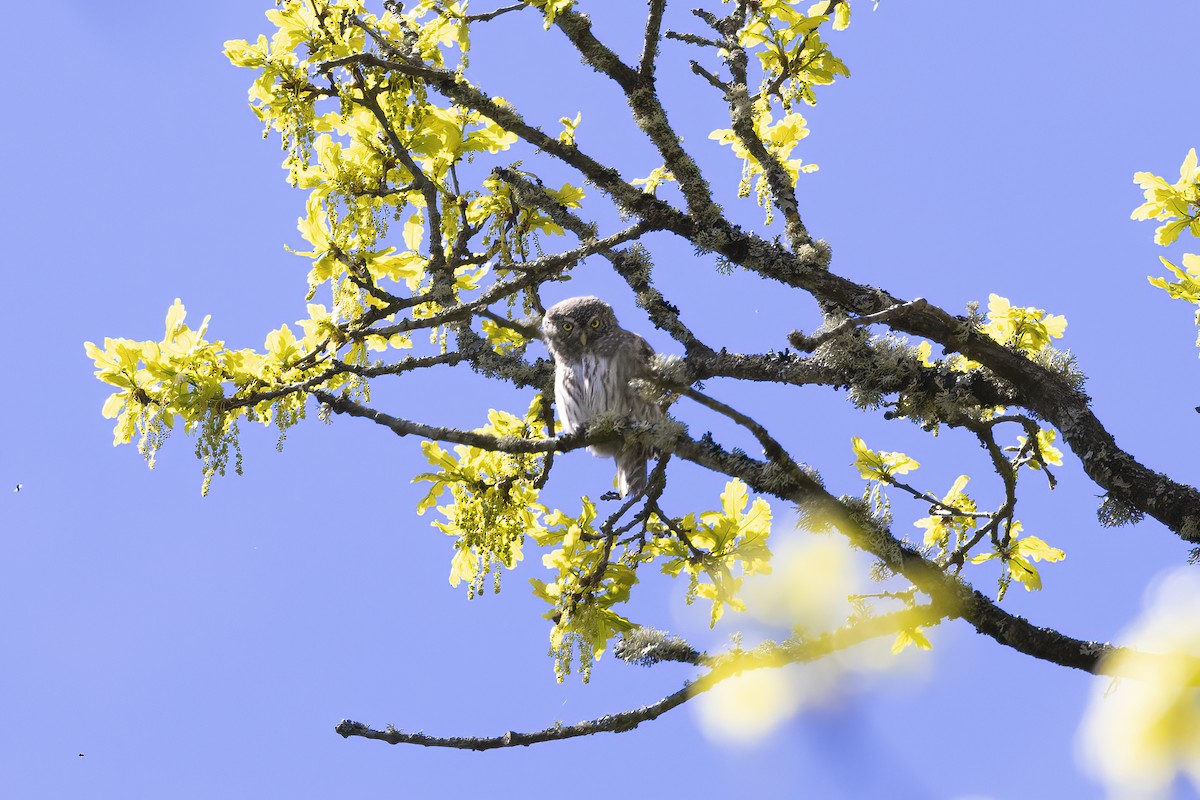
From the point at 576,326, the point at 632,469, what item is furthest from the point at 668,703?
the point at 576,326

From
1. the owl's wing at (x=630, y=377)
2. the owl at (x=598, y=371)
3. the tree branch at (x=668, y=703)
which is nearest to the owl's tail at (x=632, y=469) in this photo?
the owl at (x=598, y=371)

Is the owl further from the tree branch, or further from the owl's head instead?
the tree branch

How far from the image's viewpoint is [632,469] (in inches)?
203

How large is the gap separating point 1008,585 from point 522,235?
8.08ft

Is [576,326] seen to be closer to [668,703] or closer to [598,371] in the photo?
[598,371]

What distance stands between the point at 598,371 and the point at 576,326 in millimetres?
317

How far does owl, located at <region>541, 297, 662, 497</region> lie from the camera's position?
506cm

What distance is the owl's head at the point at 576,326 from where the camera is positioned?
207 inches

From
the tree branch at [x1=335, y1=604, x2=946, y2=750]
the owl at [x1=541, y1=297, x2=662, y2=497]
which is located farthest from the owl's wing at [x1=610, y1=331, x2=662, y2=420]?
the tree branch at [x1=335, y1=604, x2=946, y2=750]

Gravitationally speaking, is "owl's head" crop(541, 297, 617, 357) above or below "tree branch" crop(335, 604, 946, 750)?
above

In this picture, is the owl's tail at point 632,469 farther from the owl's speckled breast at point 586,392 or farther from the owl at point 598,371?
the owl's speckled breast at point 586,392

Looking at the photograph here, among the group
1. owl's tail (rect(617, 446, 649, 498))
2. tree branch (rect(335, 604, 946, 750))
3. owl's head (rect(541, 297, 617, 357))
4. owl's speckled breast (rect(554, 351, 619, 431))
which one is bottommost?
tree branch (rect(335, 604, 946, 750))

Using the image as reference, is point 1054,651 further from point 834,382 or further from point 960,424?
point 834,382

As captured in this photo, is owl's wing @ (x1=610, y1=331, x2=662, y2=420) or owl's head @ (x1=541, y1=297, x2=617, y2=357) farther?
owl's head @ (x1=541, y1=297, x2=617, y2=357)
